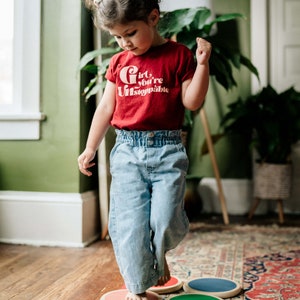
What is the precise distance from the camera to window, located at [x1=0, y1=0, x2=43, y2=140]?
2.20 m

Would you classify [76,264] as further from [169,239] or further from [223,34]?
[223,34]

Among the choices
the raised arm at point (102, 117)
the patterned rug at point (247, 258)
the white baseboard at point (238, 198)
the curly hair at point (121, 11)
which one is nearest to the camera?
the curly hair at point (121, 11)

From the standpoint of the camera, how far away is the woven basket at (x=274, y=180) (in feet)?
9.18

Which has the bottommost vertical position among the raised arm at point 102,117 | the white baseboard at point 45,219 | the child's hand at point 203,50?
the white baseboard at point 45,219

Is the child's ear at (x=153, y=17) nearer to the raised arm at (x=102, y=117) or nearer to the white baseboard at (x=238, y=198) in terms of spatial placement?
the raised arm at (x=102, y=117)

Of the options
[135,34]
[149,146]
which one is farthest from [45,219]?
[135,34]

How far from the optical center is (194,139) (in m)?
3.21

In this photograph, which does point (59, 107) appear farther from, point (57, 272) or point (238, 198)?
point (238, 198)

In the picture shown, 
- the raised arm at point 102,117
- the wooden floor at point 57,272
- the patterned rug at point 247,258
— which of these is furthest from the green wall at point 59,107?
the raised arm at point 102,117

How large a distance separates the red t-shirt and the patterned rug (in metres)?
0.57

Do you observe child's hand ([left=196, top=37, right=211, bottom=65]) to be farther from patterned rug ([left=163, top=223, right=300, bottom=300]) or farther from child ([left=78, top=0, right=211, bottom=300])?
patterned rug ([left=163, top=223, right=300, bottom=300])

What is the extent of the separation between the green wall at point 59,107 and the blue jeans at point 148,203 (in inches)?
36.7

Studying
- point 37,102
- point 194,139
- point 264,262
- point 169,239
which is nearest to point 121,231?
point 169,239

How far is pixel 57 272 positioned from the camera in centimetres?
169
